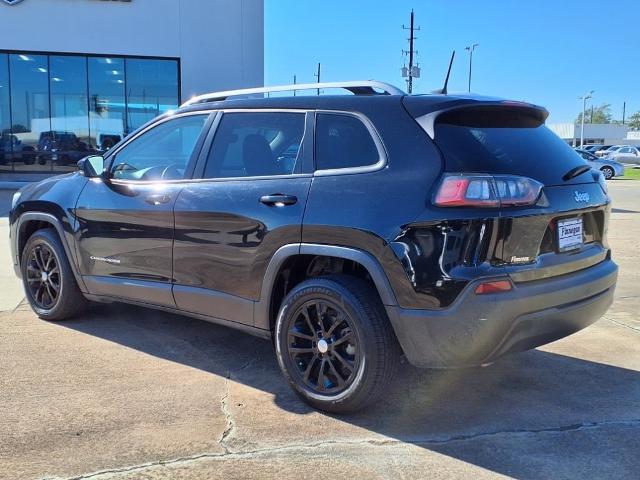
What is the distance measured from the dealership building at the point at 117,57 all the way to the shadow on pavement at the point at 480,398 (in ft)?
48.5

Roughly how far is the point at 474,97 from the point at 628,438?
202 cm

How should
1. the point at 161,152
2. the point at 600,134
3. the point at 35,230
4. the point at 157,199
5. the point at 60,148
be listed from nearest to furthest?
the point at 157,199
the point at 161,152
the point at 35,230
the point at 60,148
the point at 600,134

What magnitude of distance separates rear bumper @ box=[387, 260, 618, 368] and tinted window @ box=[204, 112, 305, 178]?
1.18 metres

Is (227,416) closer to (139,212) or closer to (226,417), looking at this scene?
(226,417)

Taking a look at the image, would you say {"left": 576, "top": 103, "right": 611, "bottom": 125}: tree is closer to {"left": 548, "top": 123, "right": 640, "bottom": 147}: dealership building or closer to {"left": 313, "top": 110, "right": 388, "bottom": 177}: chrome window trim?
{"left": 548, "top": 123, "right": 640, "bottom": 147}: dealership building

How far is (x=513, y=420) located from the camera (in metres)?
3.44

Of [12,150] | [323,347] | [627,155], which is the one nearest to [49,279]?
[323,347]

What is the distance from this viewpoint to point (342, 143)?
347 centimetres

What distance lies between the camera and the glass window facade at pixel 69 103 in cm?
1883

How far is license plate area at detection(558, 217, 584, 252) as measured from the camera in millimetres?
3215

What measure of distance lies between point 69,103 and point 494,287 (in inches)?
765

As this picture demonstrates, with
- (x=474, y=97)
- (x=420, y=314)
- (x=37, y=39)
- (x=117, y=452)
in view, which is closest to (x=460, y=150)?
(x=474, y=97)

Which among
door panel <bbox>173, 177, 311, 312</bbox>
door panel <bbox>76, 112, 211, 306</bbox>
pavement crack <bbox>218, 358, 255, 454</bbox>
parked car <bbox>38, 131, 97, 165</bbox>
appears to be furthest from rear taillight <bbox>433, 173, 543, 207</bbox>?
parked car <bbox>38, 131, 97, 165</bbox>

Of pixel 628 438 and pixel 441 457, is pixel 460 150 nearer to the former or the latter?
pixel 441 457
